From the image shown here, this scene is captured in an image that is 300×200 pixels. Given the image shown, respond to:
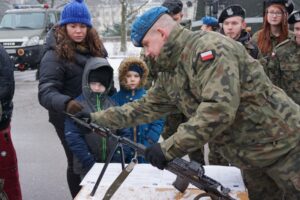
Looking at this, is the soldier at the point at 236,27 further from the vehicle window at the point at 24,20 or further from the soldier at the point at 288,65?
the vehicle window at the point at 24,20

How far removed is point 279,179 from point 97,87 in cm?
131

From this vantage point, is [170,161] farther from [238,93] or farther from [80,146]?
[80,146]

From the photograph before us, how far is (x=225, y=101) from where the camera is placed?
192cm

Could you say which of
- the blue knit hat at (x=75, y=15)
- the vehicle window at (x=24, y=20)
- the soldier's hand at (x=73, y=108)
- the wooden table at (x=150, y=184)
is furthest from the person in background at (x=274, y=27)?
the vehicle window at (x=24, y=20)

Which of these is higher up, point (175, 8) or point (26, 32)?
point (175, 8)

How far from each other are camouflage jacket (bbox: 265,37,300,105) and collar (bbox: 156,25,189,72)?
1.98m

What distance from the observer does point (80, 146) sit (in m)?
3.03

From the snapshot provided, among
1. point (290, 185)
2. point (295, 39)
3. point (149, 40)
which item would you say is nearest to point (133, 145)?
point (149, 40)

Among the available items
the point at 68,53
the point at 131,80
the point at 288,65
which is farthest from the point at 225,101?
the point at 288,65

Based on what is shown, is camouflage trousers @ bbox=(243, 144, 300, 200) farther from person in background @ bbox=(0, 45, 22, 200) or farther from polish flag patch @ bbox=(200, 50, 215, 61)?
person in background @ bbox=(0, 45, 22, 200)

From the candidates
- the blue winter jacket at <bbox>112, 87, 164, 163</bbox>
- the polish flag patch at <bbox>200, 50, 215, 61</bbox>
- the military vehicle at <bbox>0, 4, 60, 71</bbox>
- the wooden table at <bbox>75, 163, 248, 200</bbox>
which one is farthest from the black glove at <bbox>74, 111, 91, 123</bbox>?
the military vehicle at <bbox>0, 4, 60, 71</bbox>

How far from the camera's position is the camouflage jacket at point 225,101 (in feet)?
6.39

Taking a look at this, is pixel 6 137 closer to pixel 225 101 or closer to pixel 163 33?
pixel 163 33

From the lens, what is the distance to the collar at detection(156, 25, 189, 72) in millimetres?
2100
